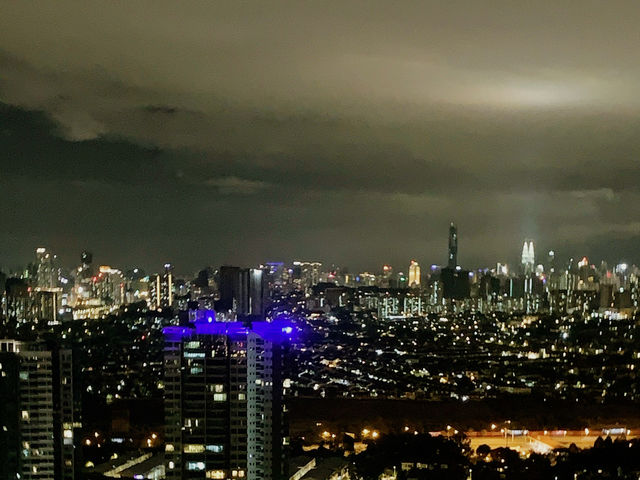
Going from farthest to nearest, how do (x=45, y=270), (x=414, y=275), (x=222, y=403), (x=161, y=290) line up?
(x=414, y=275)
(x=161, y=290)
(x=45, y=270)
(x=222, y=403)

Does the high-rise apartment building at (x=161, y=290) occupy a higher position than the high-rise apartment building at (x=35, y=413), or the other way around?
the high-rise apartment building at (x=161, y=290)

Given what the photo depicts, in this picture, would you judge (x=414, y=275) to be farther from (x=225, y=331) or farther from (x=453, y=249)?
(x=225, y=331)

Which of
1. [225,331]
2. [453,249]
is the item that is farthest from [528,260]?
[225,331]

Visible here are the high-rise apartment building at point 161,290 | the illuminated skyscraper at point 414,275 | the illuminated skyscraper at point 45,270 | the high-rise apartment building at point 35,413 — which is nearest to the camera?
the high-rise apartment building at point 35,413

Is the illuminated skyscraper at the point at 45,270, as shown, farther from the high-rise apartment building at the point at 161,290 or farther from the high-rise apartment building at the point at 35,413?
the high-rise apartment building at the point at 35,413

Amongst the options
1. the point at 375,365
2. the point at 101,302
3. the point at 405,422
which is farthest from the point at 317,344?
the point at 405,422

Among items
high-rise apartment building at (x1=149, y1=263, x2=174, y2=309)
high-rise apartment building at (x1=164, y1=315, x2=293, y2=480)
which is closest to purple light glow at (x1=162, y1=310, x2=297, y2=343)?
high-rise apartment building at (x1=164, y1=315, x2=293, y2=480)

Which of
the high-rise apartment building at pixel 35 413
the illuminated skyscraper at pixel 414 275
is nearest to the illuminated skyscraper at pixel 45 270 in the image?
the high-rise apartment building at pixel 35 413

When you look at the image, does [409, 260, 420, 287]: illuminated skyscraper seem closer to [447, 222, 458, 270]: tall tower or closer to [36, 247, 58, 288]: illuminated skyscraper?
[447, 222, 458, 270]: tall tower
